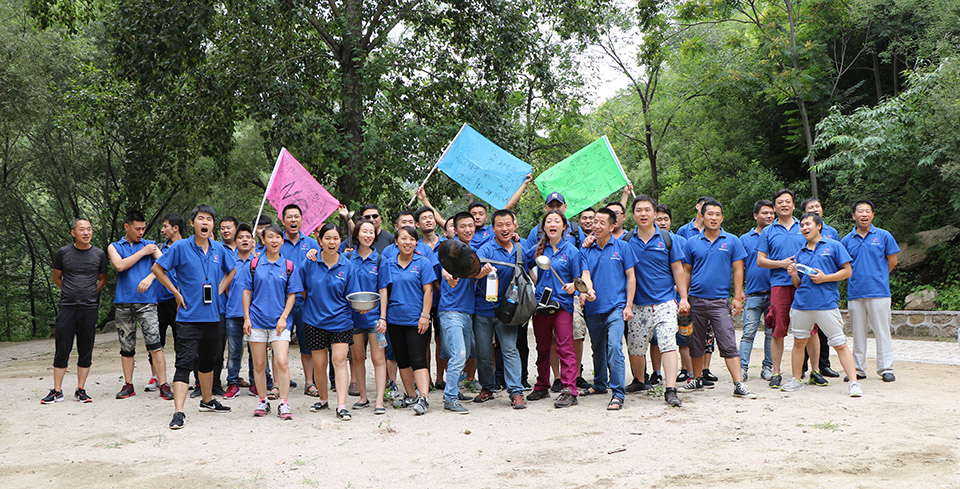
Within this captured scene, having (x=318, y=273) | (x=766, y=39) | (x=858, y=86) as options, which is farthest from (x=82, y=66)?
(x=858, y=86)

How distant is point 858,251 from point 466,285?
15.1 ft

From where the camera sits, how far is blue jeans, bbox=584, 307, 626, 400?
6.83m

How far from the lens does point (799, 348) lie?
7371mm

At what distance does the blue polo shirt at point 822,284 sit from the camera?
720 cm

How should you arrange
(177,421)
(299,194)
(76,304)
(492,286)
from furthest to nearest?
(299,194), (76,304), (492,286), (177,421)

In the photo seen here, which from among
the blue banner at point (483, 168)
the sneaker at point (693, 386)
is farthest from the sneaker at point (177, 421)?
the sneaker at point (693, 386)

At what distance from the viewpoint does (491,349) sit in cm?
712

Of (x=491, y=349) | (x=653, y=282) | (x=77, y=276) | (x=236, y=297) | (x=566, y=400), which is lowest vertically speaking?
(x=566, y=400)

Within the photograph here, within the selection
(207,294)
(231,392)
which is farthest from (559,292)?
(231,392)

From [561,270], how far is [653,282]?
0.91 metres

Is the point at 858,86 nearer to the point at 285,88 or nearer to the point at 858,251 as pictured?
the point at 858,251

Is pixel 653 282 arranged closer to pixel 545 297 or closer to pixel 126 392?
pixel 545 297

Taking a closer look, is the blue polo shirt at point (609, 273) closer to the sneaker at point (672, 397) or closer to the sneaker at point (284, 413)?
the sneaker at point (672, 397)

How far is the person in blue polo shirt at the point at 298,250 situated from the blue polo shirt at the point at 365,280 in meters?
1.01
